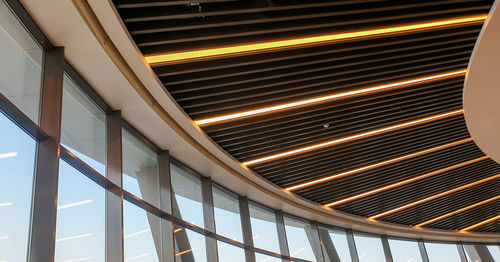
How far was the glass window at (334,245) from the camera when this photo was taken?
44.0 feet

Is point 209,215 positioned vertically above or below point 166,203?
above

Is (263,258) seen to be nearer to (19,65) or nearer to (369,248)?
(369,248)

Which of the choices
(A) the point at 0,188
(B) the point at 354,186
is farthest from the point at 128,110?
(B) the point at 354,186

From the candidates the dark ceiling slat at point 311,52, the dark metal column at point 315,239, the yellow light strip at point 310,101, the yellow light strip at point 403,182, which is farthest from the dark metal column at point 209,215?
the dark metal column at point 315,239

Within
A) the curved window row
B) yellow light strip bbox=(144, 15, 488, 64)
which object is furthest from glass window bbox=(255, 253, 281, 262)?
yellow light strip bbox=(144, 15, 488, 64)

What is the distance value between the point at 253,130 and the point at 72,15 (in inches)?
144

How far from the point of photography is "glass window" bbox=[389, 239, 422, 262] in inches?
621

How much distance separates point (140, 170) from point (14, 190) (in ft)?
10.0

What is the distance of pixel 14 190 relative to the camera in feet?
14.2

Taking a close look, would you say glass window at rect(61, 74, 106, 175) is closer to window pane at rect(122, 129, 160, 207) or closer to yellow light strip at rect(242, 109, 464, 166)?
window pane at rect(122, 129, 160, 207)

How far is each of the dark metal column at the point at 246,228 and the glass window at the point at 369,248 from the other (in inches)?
208

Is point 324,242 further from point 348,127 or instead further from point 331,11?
point 331,11

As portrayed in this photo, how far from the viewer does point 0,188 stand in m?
4.17

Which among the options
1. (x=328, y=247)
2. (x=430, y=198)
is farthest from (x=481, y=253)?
(x=328, y=247)
